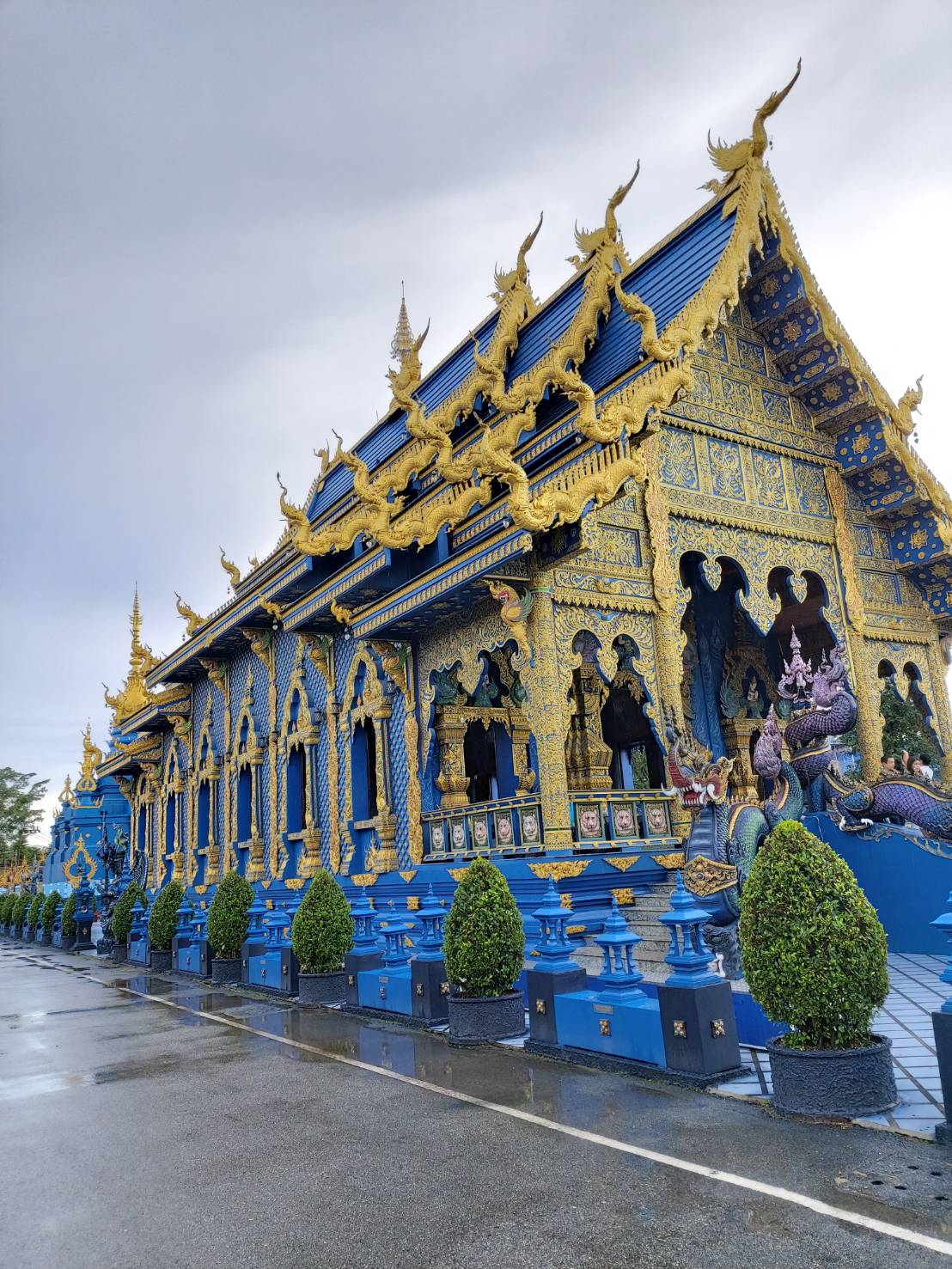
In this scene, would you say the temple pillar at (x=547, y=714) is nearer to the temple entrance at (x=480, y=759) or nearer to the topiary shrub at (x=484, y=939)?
the topiary shrub at (x=484, y=939)

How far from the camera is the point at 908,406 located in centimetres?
1334

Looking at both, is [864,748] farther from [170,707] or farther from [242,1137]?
[170,707]

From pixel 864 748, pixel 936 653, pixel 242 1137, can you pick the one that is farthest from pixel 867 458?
pixel 242 1137

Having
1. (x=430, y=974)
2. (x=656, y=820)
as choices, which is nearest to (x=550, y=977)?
(x=430, y=974)

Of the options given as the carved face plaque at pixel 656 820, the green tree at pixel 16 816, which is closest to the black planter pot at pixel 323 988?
the carved face plaque at pixel 656 820

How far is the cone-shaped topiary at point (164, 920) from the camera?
16109mm

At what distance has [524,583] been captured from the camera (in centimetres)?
1073

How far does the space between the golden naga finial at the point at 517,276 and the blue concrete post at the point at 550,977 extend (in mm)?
8821

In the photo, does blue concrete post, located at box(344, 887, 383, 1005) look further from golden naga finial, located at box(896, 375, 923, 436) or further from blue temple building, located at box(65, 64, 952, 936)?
golden naga finial, located at box(896, 375, 923, 436)

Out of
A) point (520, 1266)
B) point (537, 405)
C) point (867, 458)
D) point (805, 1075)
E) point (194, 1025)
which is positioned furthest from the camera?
point (867, 458)

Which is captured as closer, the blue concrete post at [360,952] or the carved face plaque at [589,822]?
the blue concrete post at [360,952]

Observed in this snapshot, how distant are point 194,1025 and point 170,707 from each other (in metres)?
14.4

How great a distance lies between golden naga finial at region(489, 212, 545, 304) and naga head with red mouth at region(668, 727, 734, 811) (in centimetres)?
681

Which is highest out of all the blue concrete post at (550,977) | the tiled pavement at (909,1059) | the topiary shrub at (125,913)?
the topiary shrub at (125,913)
